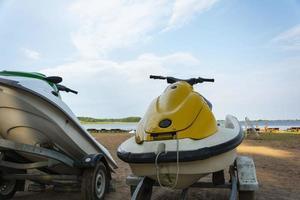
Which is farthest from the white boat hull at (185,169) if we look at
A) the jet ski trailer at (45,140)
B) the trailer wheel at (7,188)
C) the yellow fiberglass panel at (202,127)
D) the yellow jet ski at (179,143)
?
the trailer wheel at (7,188)

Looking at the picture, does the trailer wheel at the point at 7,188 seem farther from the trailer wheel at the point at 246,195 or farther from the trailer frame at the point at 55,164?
the trailer wheel at the point at 246,195

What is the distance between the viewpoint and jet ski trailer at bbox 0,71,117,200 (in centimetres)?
489

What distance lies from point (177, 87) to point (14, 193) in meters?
3.62

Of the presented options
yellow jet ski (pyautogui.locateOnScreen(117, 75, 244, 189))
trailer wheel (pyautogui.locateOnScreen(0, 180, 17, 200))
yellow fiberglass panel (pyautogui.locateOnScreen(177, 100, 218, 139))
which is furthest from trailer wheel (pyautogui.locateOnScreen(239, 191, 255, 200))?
trailer wheel (pyautogui.locateOnScreen(0, 180, 17, 200))

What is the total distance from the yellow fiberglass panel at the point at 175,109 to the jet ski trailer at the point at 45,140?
145 cm

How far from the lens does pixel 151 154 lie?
153 inches

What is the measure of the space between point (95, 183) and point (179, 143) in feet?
6.73

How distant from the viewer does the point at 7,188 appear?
6215 millimetres

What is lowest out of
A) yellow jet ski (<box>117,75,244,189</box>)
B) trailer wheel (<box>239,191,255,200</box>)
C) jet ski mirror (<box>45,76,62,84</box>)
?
trailer wheel (<box>239,191,255,200</box>)

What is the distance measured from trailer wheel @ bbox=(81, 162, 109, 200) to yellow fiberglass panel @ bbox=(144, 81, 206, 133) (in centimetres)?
146

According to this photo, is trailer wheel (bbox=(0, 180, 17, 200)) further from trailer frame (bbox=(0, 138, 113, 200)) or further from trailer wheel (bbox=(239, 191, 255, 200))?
trailer wheel (bbox=(239, 191, 255, 200))

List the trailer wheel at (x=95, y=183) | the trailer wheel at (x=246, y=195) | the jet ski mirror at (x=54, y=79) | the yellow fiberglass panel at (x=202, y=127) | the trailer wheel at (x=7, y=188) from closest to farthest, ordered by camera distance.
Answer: the yellow fiberglass panel at (x=202, y=127), the trailer wheel at (x=246, y=195), the trailer wheel at (x=95, y=183), the jet ski mirror at (x=54, y=79), the trailer wheel at (x=7, y=188)

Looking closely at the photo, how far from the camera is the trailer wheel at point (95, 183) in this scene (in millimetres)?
5227

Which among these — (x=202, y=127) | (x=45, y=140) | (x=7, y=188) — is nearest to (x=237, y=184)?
(x=202, y=127)
